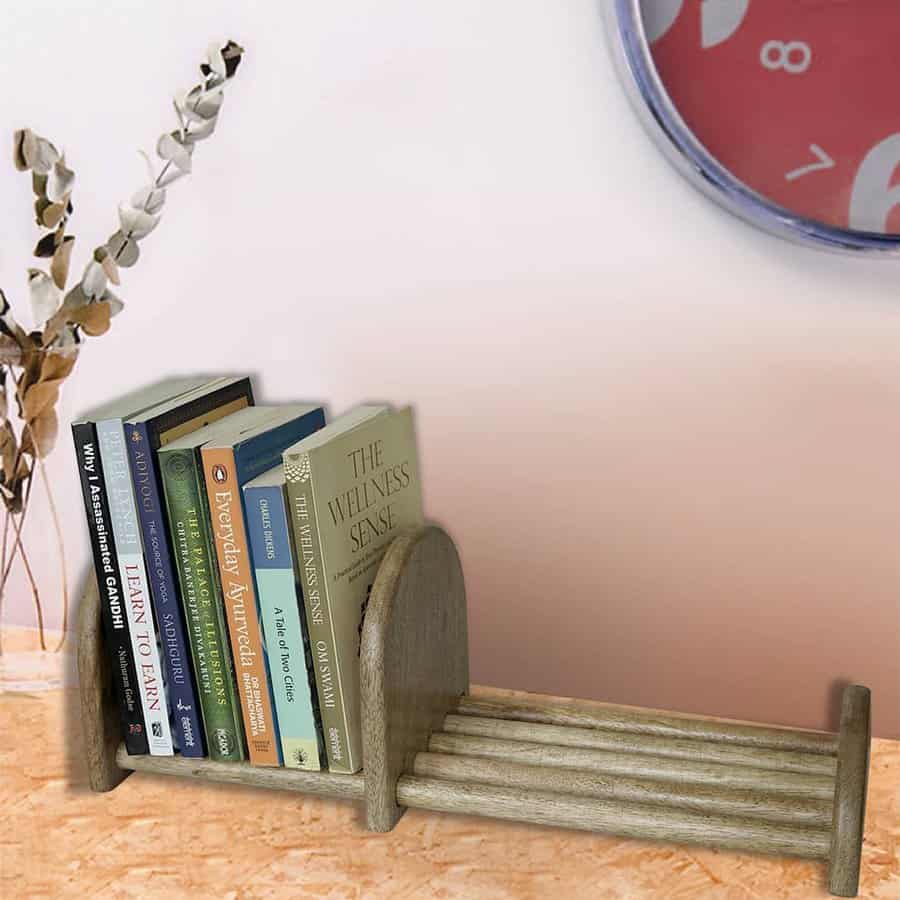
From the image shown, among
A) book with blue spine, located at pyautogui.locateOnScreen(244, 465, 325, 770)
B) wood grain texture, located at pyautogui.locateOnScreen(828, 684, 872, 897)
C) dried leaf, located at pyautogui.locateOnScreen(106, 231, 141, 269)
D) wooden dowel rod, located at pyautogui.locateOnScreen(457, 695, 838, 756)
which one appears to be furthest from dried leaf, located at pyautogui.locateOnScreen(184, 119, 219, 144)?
wood grain texture, located at pyautogui.locateOnScreen(828, 684, 872, 897)

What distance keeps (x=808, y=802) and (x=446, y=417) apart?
1.59 ft

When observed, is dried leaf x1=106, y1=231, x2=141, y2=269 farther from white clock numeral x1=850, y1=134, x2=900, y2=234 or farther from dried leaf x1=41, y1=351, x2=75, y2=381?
white clock numeral x1=850, y1=134, x2=900, y2=234

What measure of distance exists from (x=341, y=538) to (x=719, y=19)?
51 cm

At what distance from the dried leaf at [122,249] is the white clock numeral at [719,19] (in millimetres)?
530

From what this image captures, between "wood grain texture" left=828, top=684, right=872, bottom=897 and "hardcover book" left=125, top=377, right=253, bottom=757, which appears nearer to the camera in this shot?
"wood grain texture" left=828, top=684, right=872, bottom=897

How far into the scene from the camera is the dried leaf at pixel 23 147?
3.18 feet

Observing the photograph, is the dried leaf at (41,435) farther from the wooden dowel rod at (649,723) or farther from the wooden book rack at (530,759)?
the wooden dowel rod at (649,723)

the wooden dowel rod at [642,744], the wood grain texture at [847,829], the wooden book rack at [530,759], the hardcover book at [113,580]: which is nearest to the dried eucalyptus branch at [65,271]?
the hardcover book at [113,580]

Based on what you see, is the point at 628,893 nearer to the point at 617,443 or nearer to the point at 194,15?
the point at 617,443

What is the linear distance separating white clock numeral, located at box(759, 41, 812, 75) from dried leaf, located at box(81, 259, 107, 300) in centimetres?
59

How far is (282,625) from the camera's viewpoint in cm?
88

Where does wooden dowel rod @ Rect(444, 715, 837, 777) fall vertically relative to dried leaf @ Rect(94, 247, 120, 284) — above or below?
below

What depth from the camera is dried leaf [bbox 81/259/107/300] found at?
1.01 metres

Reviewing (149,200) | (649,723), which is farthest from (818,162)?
(149,200)
